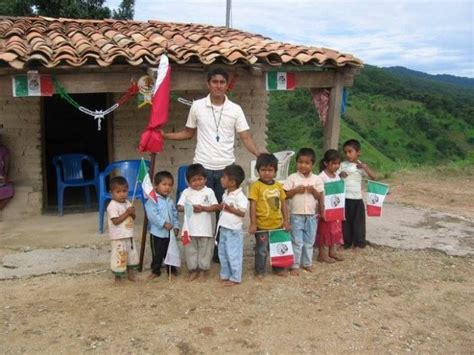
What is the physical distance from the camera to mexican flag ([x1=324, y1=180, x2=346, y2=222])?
5.23 metres

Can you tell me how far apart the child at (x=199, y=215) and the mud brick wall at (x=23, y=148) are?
→ 327 centimetres

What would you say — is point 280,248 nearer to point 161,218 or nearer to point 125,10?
point 161,218

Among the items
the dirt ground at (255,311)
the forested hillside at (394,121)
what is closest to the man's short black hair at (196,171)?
the dirt ground at (255,311)

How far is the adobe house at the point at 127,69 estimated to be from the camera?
5209mm

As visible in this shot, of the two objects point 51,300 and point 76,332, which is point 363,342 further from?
point 51,300

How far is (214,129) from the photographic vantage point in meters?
4.77

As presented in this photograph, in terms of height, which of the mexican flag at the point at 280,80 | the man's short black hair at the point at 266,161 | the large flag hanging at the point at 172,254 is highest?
the mexican flag at the point at 280,80

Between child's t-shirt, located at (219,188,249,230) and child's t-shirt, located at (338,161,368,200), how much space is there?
4.63 feet

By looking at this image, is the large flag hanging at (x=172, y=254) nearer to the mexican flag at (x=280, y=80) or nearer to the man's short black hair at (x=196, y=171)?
the man's short black hair at (x=196, y=171)

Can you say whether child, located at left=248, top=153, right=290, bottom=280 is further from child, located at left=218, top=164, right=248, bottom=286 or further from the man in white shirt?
the man in white shirt

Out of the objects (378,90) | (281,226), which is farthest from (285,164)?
(378,90)

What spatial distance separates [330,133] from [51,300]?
341cm

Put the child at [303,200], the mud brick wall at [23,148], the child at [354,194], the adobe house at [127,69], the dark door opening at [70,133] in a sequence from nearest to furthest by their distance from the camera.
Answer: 1. the child at [303,200]
2. the adobe house at [127,69]
3. the child at [354,194]
4. the mud brick wall at [23,148]
5. the dark door opening at [70,133]

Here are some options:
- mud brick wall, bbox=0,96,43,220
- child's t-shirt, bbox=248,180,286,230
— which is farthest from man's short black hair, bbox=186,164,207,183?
mud brick wall, bbox=0,96,43,220
